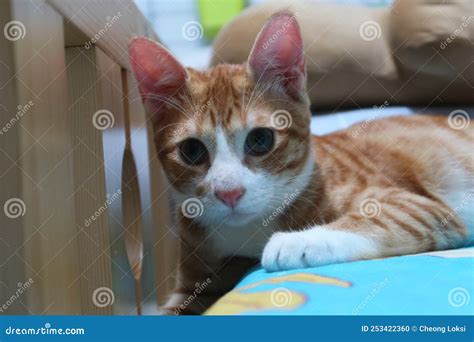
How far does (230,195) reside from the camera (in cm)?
78

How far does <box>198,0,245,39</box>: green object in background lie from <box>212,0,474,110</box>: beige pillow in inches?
4.0

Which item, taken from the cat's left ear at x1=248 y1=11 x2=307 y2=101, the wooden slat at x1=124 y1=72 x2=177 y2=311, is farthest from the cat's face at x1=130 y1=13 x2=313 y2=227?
the wooden slat at x1=124 y1=72 x2=177 y2=311

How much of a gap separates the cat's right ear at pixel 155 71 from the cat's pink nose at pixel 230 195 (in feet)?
0.66

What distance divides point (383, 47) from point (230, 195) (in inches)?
24.0

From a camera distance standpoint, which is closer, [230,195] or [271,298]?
[271,298]

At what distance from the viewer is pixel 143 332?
656 millimetres

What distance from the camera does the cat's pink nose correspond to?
777mm

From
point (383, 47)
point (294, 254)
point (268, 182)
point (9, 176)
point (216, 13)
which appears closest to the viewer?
point (9, 176)

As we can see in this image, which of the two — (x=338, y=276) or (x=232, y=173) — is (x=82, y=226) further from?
(x=338, y=276)

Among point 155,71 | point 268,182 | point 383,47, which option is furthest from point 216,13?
point 383,47

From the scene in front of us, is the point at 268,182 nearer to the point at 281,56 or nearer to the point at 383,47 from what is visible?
the point at 281,56

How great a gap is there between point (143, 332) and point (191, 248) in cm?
30

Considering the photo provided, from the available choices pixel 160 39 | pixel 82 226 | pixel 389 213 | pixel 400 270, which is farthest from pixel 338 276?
pixel 160 39

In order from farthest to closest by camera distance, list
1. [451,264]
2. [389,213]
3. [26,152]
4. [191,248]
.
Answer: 1. [191,248]
2. [389,213]
3. [451,264]
4. [26,152]
